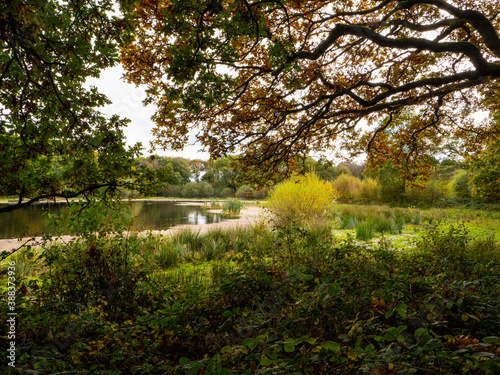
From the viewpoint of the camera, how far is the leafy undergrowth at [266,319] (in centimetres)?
91

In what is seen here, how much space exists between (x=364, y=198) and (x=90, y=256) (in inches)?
1045

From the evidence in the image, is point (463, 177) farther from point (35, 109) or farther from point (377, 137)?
point (35, 109)

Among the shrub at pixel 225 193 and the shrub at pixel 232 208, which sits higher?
the shrub at pixel 225 193

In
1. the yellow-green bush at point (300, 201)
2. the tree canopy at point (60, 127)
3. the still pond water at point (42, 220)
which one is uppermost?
the tree canopy at point (60, 127)

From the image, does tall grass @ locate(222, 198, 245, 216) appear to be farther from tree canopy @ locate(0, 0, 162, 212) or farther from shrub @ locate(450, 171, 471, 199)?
shrub @ locate(450, 171, 471, 199)

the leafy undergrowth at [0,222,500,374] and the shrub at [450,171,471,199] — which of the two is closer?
the leafy undergrowth at [0,222,500,374]

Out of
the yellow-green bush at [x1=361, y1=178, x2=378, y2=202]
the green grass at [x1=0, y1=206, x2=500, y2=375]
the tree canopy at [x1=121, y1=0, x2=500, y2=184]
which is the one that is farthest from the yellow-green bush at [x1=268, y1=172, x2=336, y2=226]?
the yellow-green bush at [x1=361, y1=178, x2=378, y2=202]

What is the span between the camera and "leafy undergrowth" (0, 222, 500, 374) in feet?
3.00

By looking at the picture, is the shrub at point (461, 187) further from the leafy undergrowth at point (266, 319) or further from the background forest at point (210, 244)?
the leafy undergrowth at point (266, 319)

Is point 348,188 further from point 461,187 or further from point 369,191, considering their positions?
point 461,187

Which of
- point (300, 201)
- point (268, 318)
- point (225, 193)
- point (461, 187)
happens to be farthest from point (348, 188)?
point (268, 318)

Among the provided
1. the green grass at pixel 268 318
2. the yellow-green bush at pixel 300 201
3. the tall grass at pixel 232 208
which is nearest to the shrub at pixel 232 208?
the tall grass at pixel 232 208

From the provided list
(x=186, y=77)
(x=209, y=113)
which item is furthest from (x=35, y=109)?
(x=209, y=113)

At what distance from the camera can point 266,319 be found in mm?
1524
